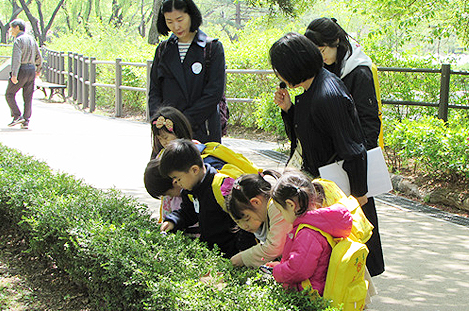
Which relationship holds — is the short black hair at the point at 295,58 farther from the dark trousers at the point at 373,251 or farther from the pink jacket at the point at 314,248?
the dark trousers at the point at 373,251

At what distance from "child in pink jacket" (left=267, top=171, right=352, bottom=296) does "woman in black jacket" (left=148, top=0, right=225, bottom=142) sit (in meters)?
1.62

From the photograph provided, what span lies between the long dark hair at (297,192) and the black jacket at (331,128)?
1.08 feet

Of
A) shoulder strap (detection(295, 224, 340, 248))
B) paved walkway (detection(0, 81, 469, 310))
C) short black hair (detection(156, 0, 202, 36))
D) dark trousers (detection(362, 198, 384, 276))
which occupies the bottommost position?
paved walkway (detection(0, 81, 469, 310))

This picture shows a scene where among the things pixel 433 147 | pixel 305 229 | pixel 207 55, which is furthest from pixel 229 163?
pixel 433 147

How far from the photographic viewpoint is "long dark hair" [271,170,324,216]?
277 centimetres

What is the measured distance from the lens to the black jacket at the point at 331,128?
3006 millimetres

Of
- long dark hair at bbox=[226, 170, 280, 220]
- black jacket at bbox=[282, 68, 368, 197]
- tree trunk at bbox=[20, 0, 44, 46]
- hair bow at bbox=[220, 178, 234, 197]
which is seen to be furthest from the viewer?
tree trunk at bbox=[20, 0, 44, 46]

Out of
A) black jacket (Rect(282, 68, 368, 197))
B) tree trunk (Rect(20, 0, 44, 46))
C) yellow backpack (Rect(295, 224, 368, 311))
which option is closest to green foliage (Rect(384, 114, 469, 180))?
black jacket (Rect(282, 68, 368, 197))

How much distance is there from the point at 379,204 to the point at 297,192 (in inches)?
165

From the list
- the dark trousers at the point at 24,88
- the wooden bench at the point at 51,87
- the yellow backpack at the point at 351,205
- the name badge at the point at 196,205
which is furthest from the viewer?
the wooden bench at the point at 51,87

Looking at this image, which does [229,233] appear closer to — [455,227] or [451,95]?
[455,227]

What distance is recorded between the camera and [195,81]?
435cm

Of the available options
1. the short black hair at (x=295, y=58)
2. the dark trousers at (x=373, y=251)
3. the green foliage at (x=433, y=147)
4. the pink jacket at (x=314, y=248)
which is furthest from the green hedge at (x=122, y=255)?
the green foliage at (x=433, y=147)

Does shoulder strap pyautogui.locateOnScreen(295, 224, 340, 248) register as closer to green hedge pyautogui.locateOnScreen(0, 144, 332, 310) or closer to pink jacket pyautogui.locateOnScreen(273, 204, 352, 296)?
pink jacket pyautogui.locateOnScreen(273, 204, 352, 296)
